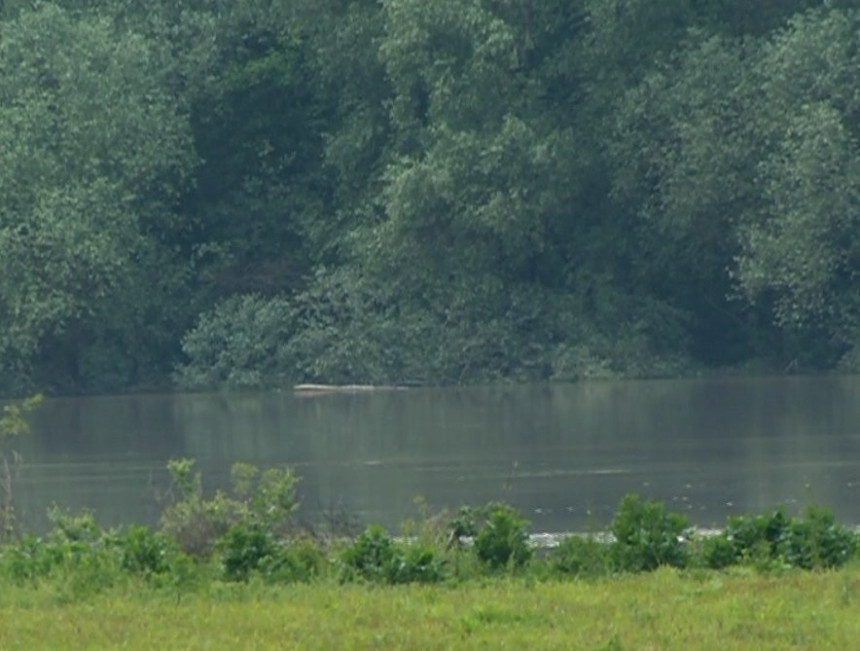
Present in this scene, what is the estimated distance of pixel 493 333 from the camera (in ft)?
148

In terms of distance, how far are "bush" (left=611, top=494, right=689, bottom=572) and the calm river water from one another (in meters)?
2.27

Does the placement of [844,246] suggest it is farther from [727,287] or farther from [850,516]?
[850,516]

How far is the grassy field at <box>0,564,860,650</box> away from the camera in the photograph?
11.2 meters

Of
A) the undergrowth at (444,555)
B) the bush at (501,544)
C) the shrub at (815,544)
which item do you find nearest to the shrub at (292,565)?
the undergrowth at (444,555)

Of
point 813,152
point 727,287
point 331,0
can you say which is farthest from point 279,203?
point 813,152

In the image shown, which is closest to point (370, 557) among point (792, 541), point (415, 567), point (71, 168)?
point (415, 567)

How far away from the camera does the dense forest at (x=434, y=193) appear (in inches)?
1695

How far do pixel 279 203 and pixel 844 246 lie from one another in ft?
45.8

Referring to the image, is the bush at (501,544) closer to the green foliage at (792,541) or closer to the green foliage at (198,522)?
the green foliage at (792,541)

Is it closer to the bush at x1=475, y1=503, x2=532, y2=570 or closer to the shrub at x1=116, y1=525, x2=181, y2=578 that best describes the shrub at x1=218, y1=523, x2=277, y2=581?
the shrub at x1=116, y1=525, x2=181, y2=578

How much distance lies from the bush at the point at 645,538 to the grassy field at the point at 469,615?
345 millimetres

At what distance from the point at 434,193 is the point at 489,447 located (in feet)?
50.6

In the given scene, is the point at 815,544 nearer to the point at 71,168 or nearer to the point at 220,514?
the point at 220,514

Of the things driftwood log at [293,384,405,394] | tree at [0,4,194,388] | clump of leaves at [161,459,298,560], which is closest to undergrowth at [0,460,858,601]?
clump of leaves at [161,459,298,560]
